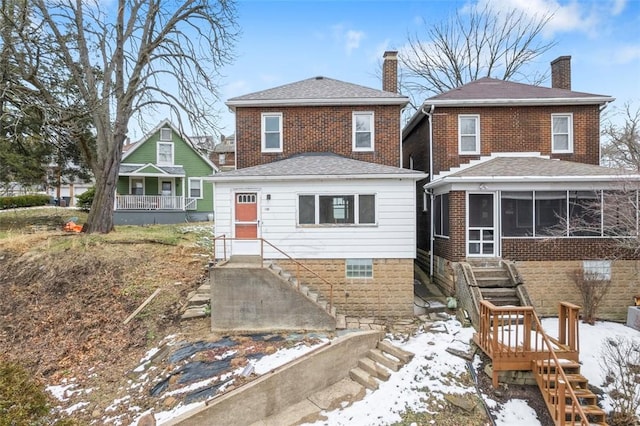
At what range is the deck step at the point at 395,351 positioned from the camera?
7.67m

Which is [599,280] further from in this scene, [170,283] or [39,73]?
[39,73]

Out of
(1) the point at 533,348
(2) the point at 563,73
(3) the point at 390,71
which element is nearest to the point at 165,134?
(3) the point at 390,71

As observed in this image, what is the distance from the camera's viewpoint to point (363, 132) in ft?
41.8

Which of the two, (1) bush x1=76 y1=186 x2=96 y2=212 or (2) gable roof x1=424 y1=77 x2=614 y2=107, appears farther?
(1) bush x1=76 y1=186 x2=96 y2=212

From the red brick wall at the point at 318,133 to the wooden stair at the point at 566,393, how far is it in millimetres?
7918

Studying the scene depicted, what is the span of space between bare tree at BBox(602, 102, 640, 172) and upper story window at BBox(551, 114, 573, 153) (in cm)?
875

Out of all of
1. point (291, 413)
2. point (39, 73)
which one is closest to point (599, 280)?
point (291, 413)

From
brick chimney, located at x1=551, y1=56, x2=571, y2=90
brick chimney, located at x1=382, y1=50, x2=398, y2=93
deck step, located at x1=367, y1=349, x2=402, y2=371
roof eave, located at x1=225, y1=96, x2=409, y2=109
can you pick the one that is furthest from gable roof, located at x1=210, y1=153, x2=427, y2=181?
brick chimney, located at x1=551, y1=56, x2=571, y2=90

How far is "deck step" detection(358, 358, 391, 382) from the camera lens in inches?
282

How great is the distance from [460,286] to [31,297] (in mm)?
13480

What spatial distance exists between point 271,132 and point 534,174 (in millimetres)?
9187

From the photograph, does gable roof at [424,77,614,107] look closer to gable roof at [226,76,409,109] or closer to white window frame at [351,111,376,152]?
gable roof at [226,76,409,109]

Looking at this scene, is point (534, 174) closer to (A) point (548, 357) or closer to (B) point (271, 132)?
(A) point (548, 357)

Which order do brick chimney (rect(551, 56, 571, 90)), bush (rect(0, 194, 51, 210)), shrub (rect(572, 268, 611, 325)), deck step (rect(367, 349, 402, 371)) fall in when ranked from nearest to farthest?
deck step (rect(367, 349, 402, 371))
shrub (rect(572, 268, 611, 325))
brick chimney (rect(551, 56, 571, 90))
bush (rect(0, 194, 51, 210))
